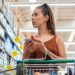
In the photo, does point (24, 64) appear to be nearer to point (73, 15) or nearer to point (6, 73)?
point (6, 73)

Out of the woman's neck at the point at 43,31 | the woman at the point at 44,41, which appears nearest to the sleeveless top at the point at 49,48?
the woman at the point at 44,41

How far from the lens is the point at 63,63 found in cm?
175

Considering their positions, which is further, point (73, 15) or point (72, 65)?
point (73, 15)

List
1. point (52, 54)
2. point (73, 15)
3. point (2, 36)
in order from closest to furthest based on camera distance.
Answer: point (52, 54)
point (2, 36)
point (73, 15)

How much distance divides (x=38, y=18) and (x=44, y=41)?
0.65 ft

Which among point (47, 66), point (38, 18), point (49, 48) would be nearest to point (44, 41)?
point (49, 48)

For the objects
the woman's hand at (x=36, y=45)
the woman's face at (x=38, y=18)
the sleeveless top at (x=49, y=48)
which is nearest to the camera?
the woman's hand at (x=36, y=45)

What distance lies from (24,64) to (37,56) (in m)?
0.28

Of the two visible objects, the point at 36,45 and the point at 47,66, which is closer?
the point at 47,66

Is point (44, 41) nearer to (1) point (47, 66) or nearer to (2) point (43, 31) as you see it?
(2) point (43, 31)

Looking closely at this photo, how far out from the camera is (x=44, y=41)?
204 cm

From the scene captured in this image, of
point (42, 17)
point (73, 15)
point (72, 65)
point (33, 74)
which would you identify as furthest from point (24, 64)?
point (73, 15)

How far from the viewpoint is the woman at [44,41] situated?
190cm

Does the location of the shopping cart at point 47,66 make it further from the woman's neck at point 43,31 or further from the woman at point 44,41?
the woman's neck at point 43,31
